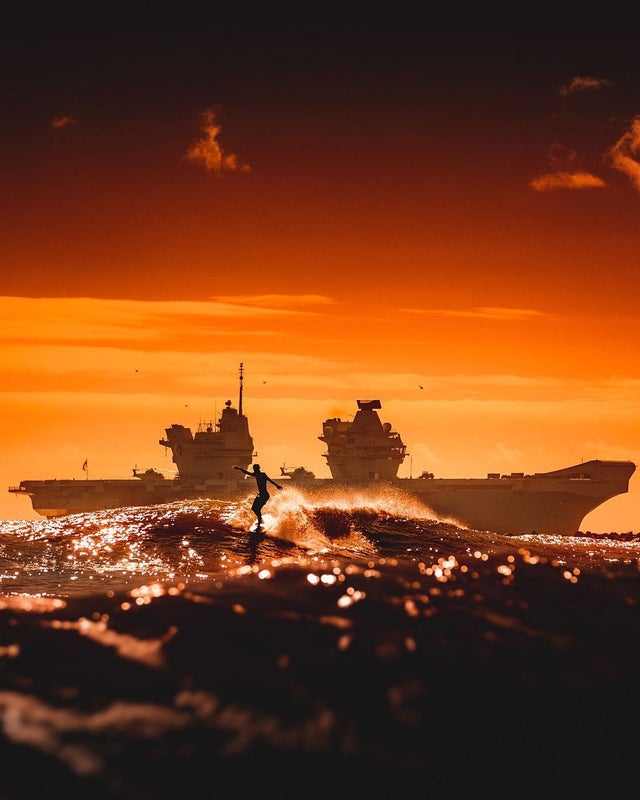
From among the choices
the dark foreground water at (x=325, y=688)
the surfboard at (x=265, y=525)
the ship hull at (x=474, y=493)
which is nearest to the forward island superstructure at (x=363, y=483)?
the ship hull at (x=474, y=493)

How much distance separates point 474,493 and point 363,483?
469 inches

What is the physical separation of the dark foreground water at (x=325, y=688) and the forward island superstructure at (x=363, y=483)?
6309 centimetres

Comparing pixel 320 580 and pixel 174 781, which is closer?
pixel 174 781

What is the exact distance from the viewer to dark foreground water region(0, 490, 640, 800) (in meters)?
6.47

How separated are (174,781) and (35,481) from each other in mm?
83981

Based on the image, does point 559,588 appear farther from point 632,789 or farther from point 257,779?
point 257,779

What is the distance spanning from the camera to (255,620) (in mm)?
10742

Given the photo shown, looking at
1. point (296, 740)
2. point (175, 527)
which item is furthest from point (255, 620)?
point (175, 527)

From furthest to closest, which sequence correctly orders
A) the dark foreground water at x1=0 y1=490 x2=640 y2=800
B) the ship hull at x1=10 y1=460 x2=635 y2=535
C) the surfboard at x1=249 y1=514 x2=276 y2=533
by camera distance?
1. the ship hull at x1=10 y1=460 x2=635 y2=535
2. the surfboard at x1=249 y1=514 x2=276 y2=533
3. the dark foreground water at x1=0 y1=490 x2=640 y2=800

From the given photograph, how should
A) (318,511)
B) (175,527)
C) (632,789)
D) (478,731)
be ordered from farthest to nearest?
1. (318,511)
2. (175,527)
3. (478,731)
4. (632,789)

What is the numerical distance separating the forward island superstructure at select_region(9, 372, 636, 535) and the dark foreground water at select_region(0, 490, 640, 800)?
63087mm

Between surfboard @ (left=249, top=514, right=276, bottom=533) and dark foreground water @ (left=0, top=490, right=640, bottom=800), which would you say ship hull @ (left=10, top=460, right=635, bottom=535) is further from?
dark foreground water @ (left=0, top=490, right=640, bottom=800)

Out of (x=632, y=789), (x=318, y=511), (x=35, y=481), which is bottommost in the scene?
(x=632, y=789)

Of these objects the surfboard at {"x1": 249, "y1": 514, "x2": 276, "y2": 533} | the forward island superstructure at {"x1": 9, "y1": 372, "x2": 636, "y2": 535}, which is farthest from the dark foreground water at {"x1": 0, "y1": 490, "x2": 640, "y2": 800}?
the forward island superstructure at {"x1": 9, "y1": 372, "x2": 636, "y2": 535}
